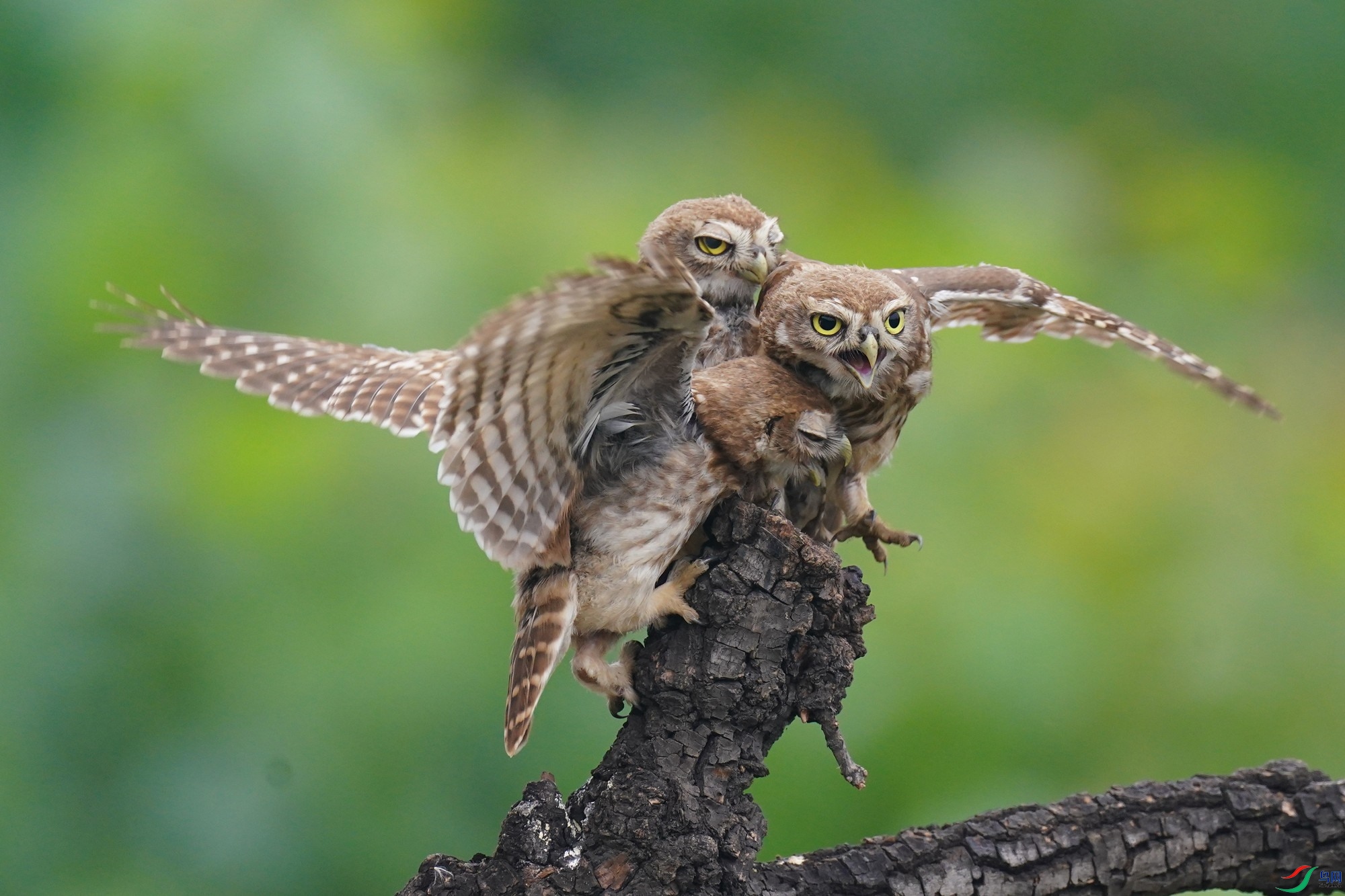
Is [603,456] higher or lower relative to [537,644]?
higher

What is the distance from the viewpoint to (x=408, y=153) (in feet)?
12.2

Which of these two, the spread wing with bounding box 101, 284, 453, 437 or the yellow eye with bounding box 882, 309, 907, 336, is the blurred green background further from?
the yellow eye with bounding box 882, 309, 907, 336

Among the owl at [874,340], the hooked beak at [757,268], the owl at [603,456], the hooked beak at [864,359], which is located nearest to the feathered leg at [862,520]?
the owl at [874,340]

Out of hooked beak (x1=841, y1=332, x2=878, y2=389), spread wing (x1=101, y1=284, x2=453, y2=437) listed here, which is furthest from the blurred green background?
hooked beak (x1=841, y1=332, x2=878, y2=389)

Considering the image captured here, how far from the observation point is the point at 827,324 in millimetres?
2037

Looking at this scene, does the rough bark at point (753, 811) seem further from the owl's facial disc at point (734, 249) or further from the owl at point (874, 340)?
the owl's facial disc at point (734, 249)

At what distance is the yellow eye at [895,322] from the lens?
2.09m

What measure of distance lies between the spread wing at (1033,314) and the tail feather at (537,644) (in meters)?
0.93

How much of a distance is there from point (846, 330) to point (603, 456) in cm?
44

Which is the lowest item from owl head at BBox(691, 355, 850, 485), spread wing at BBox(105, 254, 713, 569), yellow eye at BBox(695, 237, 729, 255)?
spread wing at BBox(105, 254, 713, 569)

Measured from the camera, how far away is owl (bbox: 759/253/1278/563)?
80.3 inches

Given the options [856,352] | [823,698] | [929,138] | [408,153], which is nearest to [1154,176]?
[929,138]

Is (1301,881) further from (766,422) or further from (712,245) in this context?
(712,245)

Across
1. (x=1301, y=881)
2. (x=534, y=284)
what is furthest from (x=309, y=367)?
(x=1301, y=881)
